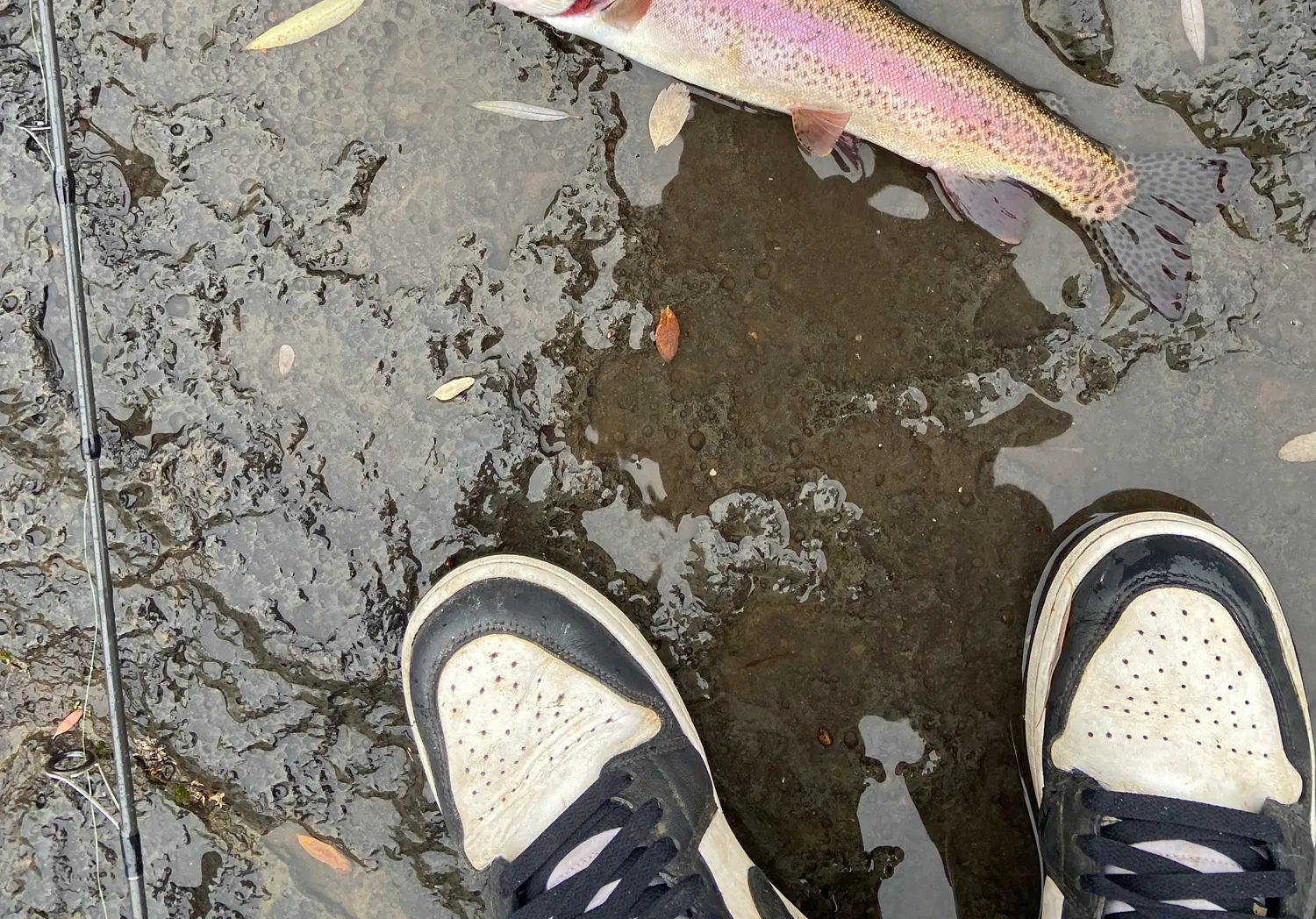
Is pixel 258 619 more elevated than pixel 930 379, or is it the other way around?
pixel 930 379

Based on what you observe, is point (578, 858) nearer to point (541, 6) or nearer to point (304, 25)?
point (541, 6)

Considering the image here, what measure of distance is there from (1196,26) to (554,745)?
2889 mm

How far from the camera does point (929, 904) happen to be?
8.89 ft

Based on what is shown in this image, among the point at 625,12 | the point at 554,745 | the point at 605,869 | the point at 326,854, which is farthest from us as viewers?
the point at 326,854

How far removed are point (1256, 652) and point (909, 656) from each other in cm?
102

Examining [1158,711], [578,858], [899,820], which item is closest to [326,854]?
[578,858]

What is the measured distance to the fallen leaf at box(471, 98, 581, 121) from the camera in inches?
102

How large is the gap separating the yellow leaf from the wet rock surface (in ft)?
0.17

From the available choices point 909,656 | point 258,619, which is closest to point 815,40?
point 909,656

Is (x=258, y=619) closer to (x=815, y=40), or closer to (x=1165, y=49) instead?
(x=815, y=40)

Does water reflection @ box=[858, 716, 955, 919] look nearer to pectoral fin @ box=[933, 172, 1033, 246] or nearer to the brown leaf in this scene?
the brown leaf

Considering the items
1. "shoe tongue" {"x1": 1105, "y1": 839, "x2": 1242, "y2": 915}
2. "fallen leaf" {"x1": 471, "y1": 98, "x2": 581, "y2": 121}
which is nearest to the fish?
"fallen leaf" {"x1": 471, "y1": 98, "x2": 581, "y2": 121}

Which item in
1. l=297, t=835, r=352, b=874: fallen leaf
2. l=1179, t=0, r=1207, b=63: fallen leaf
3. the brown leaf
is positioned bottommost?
l=297, t=835, r=352, b=874: fallen leaf

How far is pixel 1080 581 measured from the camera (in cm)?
260
